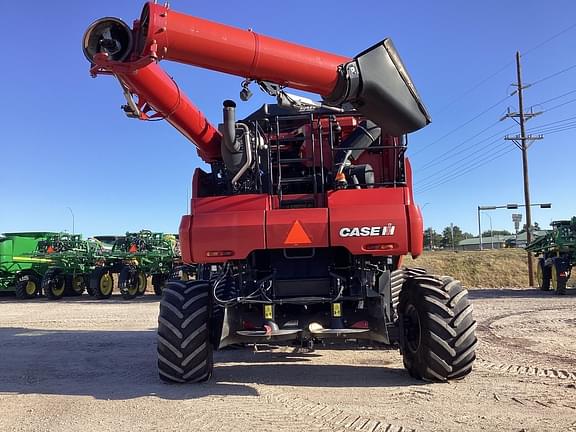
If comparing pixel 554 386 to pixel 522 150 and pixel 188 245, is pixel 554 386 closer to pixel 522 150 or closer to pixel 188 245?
pixel 188 245

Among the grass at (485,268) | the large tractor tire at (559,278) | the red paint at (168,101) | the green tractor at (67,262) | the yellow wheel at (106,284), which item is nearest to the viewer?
the red paint at (168,101)

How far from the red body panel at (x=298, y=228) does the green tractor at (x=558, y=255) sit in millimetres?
16151

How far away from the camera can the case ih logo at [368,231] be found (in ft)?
17.9

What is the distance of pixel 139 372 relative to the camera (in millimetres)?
6965

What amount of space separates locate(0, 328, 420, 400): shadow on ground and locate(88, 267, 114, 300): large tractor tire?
1259cm

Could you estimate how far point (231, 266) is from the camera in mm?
6227

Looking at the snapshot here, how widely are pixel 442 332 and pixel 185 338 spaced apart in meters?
2.76

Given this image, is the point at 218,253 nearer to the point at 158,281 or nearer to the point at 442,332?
the point at 442,332

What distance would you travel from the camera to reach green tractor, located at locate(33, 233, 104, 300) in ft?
75.8

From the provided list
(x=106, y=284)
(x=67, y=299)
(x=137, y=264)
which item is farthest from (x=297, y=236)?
(x=67, y=299)

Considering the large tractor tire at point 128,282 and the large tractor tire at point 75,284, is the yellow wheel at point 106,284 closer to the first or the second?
the large tractor tire at point 128,282

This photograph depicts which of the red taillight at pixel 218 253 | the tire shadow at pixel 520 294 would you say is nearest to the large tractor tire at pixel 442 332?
the red taillight at pixel 218 253

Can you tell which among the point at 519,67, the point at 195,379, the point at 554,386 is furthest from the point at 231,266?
the point at 519,67

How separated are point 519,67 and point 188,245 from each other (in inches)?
1081
